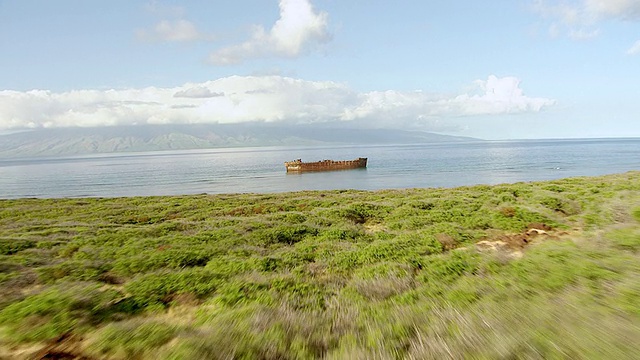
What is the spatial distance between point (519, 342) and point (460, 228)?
12.3 metres

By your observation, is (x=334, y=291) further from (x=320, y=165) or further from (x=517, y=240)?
(x=320, y=165)

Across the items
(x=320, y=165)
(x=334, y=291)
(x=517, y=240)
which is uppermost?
(x=334, y=291)

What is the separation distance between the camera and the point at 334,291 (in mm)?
9938

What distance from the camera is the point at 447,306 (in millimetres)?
7648

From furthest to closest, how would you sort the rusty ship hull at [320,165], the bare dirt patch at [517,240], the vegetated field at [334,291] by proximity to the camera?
the rusty ship hull at [320,165]
the bare dirt patch at [517,240]
the vegetated field at [334,291]

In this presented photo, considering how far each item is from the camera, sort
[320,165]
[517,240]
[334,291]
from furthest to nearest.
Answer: [320,165], [517,240], [334,291]

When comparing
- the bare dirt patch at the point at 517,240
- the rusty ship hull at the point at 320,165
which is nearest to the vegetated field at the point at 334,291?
the bare dirt patch at the point at 517,240

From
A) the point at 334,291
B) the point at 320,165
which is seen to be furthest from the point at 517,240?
the point at 320,165

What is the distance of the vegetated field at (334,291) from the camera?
5.87 metres

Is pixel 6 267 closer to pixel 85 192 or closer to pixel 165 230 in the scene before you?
pixel 165 230

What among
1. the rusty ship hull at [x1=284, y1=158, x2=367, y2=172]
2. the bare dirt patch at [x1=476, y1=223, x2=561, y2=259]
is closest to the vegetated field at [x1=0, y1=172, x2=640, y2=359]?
the bare dirt patch at [x1=476, y1=223, x2=561, y2=259]

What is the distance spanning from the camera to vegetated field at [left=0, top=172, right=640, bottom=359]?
5.87 meters

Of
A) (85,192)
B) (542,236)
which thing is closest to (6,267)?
(542,236)

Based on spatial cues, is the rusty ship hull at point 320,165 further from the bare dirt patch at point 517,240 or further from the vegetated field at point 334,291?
the bare dirt patch at point 517,240
